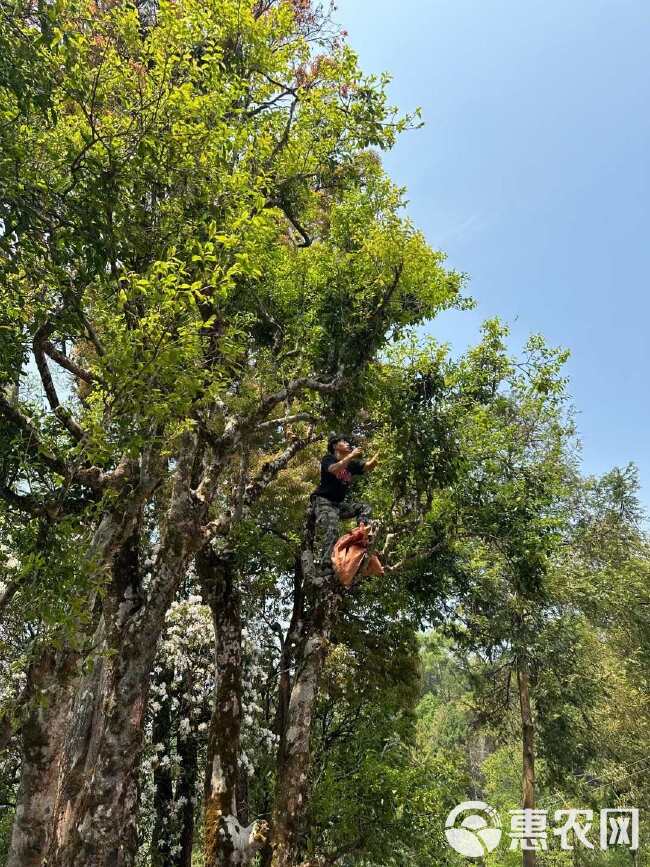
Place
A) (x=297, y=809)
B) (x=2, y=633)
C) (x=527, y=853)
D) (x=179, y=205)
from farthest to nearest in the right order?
(x=527, y=853) → (x=2, y=633) → (x=179, y=205) → (x=297, y=809)

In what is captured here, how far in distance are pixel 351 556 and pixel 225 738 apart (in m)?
2.90

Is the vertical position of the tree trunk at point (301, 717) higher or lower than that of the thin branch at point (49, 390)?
lower

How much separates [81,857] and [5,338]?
213 inches

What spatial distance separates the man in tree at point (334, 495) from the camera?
7.47 m

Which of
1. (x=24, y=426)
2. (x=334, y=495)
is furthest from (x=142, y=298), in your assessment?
(x=334, y=495)

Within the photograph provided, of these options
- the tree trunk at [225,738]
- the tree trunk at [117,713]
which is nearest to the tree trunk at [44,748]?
the tree trunk at [117,713]

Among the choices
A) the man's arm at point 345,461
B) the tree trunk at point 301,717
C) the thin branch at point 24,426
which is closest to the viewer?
the tree trunk at point 301,717

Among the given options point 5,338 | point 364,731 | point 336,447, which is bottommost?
point 364,731

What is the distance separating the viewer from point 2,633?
505 inches

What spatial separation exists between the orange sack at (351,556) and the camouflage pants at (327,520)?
0.57 feet

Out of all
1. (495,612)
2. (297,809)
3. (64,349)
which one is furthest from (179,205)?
(495,612)

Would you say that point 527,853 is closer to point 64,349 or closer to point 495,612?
point 495,612

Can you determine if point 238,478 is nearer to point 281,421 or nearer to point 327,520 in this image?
point 281,421

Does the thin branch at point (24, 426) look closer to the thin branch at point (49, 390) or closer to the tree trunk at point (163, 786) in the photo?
the thin branch at point (49, 390)
